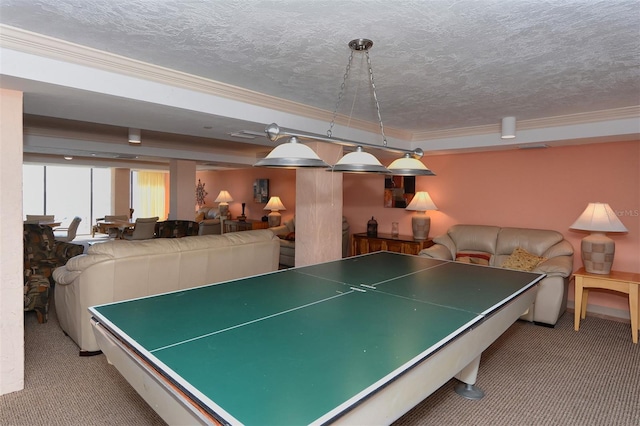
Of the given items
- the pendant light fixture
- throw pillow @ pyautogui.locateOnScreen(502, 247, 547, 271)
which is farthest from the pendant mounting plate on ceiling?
throw pillow @ pyautogui.locateOnScreen(502, 247, 547, 271)

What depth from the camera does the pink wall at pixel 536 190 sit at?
4.51 metres

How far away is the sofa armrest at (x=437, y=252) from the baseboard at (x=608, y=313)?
1.70m

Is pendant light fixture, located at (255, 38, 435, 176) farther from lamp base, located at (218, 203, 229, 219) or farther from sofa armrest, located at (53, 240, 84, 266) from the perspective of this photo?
lamp base, located at (218, 203, 229, 219)

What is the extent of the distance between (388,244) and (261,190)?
421 cm

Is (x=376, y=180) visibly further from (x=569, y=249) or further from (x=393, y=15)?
(x=393, y=15)

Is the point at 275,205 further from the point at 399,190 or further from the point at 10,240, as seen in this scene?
the point at 10,240

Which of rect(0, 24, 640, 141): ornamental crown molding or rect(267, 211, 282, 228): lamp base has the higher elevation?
rect(0, 24, 640, 141): ornamental crown molding

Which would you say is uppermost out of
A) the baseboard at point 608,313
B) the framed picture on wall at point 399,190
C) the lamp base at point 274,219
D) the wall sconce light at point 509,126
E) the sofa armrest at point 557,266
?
the wall sconce light at point 509,126

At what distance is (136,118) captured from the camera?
3.53 metres

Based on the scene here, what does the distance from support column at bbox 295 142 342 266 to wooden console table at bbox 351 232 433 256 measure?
1703mm

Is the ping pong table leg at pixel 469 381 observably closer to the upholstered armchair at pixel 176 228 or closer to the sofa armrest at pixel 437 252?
the sofa armrest at pixel 437 252

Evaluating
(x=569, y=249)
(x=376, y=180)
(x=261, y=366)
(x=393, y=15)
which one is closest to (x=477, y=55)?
(x=393, y=15)

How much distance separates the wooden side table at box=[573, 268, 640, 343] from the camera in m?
3.77

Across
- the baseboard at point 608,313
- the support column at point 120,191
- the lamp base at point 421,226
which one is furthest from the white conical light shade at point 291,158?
the support column at point 120,191
